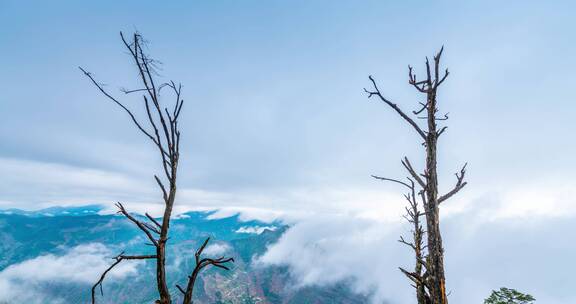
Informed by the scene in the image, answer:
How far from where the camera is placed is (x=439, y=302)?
6430mm

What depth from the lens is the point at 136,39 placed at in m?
4.58

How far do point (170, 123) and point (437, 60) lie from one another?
5.37m

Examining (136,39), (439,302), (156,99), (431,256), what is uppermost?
(136,39)

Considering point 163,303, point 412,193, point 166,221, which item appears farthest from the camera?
point 412,193

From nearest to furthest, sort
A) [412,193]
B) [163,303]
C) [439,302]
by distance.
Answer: [163,303]
[439,302]
[412,193]

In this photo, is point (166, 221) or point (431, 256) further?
point (431, 256)

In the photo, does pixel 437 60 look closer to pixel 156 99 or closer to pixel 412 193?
pixel 156 99

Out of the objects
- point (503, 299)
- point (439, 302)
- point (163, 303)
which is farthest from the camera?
point (503, 299)

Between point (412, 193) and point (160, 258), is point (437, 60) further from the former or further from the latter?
point (412, 193)

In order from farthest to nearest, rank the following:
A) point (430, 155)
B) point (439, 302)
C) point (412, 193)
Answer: point (412, 193)
point (430, 155)
point (439, 302)

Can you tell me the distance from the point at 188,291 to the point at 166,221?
1.04 meters

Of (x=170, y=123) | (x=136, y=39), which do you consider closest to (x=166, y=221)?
(x=170, y=123)

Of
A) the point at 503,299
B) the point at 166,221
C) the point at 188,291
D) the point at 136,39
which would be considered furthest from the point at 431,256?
the point at 503,299

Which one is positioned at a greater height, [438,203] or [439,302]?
[438,203]
